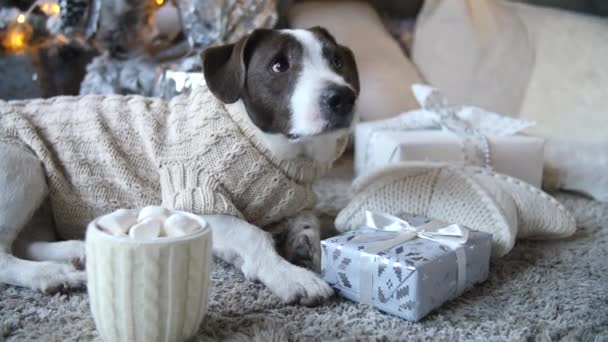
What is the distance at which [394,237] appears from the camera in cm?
109

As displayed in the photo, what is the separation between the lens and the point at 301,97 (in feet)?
3.84

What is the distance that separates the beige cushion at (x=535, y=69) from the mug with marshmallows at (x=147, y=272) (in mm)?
1737

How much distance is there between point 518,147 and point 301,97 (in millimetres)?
1116

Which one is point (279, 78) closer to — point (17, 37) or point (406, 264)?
point (406, 264)

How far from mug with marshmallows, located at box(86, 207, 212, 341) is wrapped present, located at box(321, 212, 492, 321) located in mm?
311

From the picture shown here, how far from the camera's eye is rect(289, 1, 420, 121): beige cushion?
2516 mm

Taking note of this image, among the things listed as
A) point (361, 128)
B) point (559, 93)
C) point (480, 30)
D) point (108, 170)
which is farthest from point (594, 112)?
point (108, 170)

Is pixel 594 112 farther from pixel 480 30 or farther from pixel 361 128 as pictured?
pixel 361 128

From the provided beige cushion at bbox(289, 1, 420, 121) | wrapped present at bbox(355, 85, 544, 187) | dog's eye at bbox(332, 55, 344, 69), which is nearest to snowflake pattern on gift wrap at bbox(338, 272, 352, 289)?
dog's eye at bbox(332, 55, 344, 69)

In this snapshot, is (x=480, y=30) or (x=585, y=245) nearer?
(x=585, y=245)

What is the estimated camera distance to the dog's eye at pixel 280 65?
124 cm

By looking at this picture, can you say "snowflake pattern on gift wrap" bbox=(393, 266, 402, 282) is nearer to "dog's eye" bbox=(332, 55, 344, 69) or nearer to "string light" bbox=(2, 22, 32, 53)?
"dog's eye" bbox=(332, 55, 344, 69)

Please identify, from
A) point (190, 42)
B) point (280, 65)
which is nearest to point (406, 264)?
point (280, 65)

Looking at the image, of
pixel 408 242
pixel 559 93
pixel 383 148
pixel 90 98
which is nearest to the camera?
pixel 408 242
